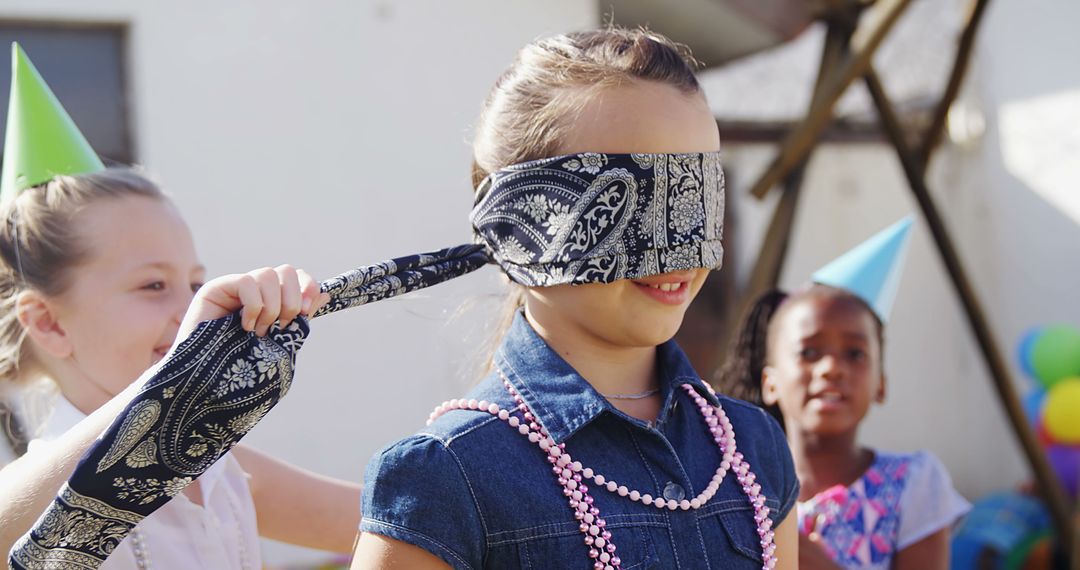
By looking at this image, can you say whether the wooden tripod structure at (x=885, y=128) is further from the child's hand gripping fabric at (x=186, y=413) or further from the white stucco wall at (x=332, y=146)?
the child's hand gripping fabric at (x=186, y=413)

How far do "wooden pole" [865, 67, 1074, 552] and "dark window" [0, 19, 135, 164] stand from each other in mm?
3022

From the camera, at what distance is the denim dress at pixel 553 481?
51.9 inches

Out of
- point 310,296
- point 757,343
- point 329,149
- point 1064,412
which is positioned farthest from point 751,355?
point 1064,412

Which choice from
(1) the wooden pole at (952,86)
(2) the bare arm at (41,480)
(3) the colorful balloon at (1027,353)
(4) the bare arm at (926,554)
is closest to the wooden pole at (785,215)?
(1) the wooden pole at (952,86)

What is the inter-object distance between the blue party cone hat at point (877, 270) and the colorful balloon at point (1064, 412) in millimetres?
3718

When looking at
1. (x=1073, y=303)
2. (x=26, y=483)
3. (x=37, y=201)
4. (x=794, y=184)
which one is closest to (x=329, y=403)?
(x=794, y=184)

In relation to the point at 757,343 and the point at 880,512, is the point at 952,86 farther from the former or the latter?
the point at 880,512

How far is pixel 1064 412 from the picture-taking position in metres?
5.85

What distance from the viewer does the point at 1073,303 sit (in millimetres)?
6938

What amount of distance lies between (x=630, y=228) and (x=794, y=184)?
322cm

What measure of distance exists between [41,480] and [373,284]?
1.62ft

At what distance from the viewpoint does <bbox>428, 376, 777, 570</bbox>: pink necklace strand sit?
53.6 inches

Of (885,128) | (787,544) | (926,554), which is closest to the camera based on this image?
(787,544)

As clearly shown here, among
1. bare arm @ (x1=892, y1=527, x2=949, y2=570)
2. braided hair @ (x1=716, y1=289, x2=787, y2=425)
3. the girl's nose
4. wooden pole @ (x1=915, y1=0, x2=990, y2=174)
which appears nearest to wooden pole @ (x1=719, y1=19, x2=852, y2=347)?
wooden pole @ (x1=915, y1=0, x2=990, y2=174)
